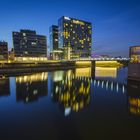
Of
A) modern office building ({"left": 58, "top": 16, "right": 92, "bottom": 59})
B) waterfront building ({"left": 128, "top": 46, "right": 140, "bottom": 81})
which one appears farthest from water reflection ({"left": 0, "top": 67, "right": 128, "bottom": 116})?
modern office building ({"left": 58, "top": 16, "right": 92, "bottom": 59})

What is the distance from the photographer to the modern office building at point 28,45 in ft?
431

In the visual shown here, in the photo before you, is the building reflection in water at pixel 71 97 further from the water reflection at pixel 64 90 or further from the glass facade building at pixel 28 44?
the glass facade building at pixel 28 44

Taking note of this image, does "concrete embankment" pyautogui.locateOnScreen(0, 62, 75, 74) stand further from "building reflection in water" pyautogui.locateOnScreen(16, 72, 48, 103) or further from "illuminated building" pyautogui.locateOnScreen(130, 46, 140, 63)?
"illuminated building" pyautogui.locateOnScreen(130, 46, 140, 63)

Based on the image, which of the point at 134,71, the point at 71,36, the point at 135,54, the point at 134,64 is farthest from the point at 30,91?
the point at 71,36

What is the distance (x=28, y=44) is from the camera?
136 m

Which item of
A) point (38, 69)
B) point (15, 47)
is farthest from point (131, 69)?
point (15, 47)

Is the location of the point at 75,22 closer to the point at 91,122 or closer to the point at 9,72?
the point at 9,72

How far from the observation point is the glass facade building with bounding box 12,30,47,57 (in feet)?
431

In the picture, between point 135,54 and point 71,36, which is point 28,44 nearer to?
point 71,36

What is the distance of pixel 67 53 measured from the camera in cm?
16275

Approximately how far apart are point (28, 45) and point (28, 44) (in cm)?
110

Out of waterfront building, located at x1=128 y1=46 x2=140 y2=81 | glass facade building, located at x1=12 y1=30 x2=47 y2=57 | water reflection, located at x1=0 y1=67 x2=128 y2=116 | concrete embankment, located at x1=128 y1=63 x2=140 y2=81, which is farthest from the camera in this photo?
glass facade building, located at x1=12 y1=30 x2=47 y2=57

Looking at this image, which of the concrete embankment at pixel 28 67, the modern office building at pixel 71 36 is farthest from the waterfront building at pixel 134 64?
the modern office building at pixel 71 36

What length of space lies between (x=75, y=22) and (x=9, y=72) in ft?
491
